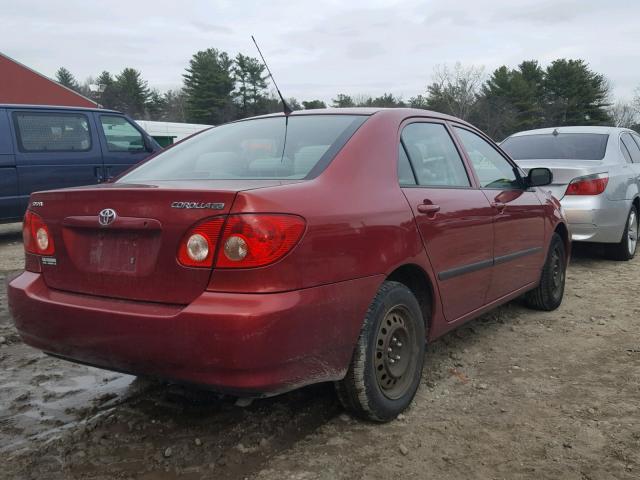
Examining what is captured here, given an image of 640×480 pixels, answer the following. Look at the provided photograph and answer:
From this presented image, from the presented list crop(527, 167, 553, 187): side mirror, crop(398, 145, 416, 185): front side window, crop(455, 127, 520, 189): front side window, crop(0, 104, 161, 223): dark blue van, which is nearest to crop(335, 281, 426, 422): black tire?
crop(398, 145, 416, 185): front side window

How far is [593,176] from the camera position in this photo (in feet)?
20.5

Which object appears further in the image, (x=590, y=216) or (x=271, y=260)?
(x=590, y=216)

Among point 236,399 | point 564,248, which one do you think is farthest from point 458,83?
point 236,399

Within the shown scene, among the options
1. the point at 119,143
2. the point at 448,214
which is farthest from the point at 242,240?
the point at 119,143

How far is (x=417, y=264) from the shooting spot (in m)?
2.89

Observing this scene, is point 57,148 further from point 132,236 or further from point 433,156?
point 132,236

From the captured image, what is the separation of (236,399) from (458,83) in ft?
142

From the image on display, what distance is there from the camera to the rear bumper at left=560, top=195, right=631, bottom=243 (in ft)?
20.4

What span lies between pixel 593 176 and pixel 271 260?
17.1 feet

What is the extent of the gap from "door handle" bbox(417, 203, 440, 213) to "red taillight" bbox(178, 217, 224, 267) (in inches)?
46.4

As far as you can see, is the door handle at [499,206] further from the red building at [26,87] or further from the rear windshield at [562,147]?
the red building at [26,87]

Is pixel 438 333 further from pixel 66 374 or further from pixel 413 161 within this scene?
pixel 66 374

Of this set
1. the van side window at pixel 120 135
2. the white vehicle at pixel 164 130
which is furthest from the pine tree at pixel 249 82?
the van side window at pixel 120 135

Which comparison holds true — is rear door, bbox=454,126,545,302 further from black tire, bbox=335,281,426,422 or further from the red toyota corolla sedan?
black tire, bbox=335,281,426,422
